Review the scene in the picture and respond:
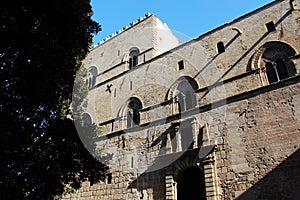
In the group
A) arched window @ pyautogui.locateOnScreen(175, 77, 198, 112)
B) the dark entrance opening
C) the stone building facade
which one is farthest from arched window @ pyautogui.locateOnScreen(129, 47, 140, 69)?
the dark entrance opening

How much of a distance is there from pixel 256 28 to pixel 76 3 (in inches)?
305

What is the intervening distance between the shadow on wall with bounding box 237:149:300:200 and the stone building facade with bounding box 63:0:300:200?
3cm

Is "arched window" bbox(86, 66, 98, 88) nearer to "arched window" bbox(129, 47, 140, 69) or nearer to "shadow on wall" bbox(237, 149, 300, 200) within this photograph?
→ "arched window" bbox(129, 47, 140, 69)

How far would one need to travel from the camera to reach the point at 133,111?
14336 mm

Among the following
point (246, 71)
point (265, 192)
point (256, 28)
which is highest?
point (256, 28)

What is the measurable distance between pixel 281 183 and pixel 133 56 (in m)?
11.6

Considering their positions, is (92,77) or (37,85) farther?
(92,77)

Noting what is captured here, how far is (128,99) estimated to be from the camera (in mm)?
14844

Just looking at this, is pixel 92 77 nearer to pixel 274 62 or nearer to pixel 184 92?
pixel 184 92

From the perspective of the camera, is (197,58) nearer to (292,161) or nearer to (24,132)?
(292,161)

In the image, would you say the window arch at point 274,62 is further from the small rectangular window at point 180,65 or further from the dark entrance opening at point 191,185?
the dark entrance opening at point 191,185

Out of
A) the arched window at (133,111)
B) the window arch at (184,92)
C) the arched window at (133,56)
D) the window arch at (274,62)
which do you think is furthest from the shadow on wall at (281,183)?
the arched window at (133,56)

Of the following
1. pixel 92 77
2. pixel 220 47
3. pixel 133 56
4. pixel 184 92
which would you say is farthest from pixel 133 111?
pixel 92 77

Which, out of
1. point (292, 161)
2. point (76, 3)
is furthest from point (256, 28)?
point (76, 3)
